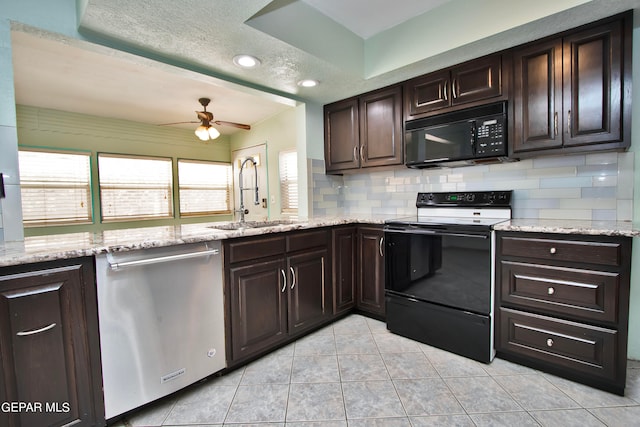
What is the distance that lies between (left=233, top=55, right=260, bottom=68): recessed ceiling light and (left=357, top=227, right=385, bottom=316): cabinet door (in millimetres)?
1635

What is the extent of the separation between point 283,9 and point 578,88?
77.1 inches

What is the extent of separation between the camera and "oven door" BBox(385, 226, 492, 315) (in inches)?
79.0

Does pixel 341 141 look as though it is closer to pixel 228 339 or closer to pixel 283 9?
pixel 283 9

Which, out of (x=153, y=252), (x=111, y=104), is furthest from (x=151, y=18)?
(x=111, y=104)

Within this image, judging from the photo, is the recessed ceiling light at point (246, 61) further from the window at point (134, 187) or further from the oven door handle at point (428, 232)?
the window at point (134, 187)

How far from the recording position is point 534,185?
7.59 ft

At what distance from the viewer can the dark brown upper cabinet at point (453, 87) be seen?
220 cm

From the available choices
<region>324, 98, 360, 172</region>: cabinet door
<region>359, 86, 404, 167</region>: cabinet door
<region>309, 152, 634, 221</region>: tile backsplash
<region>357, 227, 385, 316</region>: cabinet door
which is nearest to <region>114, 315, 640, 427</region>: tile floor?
<region>357, 227, 385, 316</region>: cabinet door

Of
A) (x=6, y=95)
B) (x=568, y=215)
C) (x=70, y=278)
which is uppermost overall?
(x=6, y=95)

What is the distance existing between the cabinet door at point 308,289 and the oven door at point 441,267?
0.54 meters

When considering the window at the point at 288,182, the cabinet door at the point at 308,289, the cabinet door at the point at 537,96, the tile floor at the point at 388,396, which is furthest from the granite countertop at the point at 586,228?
the window at the point at 288,182

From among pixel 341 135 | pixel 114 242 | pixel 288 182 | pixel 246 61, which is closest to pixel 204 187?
pixel 288 182

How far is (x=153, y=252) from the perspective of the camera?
1.55 m

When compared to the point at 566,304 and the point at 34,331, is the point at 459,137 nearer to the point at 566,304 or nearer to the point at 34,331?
the point at 566,304
